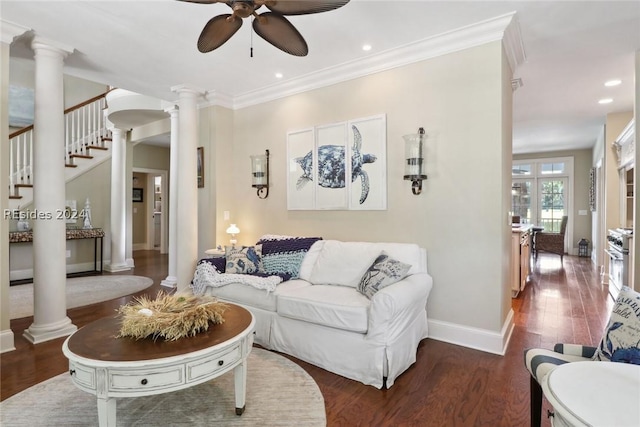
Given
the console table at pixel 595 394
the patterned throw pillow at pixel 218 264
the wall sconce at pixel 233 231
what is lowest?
the console table at pixel 595 394

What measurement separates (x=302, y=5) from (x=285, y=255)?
7.39ft

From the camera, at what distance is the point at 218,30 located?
210 cm

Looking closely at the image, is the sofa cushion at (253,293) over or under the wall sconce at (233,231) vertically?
under

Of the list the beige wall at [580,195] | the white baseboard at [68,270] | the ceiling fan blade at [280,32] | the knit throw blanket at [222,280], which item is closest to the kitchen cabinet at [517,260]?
the knit throw blanket at [222,280]

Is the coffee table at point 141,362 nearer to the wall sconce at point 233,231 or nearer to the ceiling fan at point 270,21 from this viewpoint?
the ceiling fan at point 270,21

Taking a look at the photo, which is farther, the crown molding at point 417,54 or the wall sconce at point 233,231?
the wall sconce at point 233,231

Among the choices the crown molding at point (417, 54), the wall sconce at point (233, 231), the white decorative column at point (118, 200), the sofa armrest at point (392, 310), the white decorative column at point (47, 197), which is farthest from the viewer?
the white decorative column at point (118, 200)

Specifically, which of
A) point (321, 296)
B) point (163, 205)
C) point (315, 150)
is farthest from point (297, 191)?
point (163, 205)

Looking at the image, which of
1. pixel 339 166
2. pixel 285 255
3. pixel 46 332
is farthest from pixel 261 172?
pixel 46 332

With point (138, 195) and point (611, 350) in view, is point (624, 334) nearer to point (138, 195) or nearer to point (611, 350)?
point (611, 350)

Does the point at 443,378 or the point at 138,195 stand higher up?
the point at 138,195

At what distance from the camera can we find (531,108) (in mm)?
5051

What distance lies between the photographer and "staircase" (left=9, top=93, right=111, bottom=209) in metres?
5.59

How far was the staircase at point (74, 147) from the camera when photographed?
18.4ft
